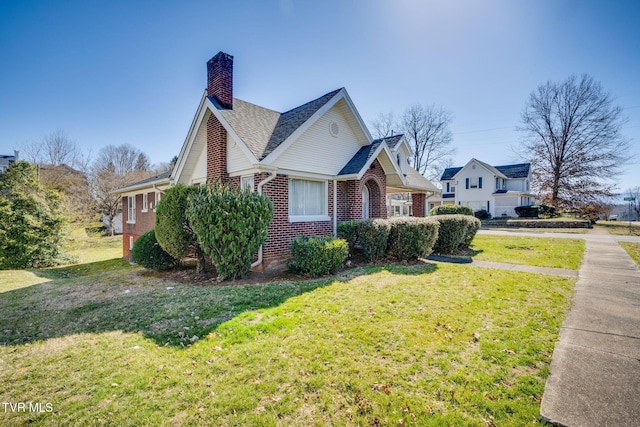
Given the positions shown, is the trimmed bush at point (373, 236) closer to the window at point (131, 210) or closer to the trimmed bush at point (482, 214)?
the window at point (131, 210)

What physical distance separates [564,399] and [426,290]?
373 cm

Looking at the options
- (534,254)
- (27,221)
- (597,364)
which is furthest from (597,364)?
(27,221)

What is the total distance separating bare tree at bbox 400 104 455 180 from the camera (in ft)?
144

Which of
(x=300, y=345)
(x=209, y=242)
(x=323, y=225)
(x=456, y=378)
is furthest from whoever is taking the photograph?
(x=323, y=225)

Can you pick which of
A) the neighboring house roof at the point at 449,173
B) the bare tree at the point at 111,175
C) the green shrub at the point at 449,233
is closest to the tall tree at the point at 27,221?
the bare tree at the point at 111,175

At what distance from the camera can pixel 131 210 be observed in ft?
62.6

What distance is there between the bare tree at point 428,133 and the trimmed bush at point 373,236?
37.9 m

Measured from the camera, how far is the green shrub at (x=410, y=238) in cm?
988

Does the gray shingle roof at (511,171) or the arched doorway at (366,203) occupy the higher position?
the gray shingle roof at (511,171)

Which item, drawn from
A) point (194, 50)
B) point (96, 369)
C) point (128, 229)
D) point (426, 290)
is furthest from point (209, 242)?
point (128, 229)

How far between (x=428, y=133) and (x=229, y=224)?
43977 millimetres

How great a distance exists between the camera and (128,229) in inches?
750

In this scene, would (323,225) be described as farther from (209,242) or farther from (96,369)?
(96,369)

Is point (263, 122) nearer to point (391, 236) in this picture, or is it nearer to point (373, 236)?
point (373, 236)
